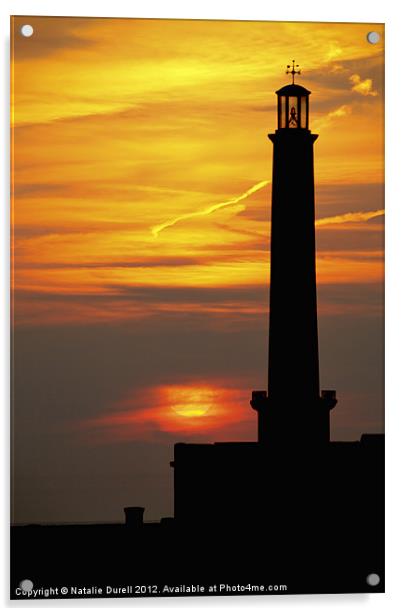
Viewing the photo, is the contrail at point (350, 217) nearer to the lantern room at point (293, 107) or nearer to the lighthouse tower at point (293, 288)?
the lighthouse tower at point (293, 288)

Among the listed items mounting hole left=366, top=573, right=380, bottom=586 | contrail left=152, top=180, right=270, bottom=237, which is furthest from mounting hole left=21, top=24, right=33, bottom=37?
mounting hole left=366, top=573, right=380, bottom=586

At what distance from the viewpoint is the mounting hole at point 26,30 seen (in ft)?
11.3

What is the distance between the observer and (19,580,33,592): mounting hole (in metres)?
3.39

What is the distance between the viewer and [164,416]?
11.3ft

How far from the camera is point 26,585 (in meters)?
3.39

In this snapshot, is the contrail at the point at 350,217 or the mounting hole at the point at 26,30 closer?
the mounting hole at the point at 26,30

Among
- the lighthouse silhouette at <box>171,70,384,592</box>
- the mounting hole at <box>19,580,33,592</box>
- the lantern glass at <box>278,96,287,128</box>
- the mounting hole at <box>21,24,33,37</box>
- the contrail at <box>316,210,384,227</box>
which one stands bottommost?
the mounting hole at <box>19,580,33,592</box>

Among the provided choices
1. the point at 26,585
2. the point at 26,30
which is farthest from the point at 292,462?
the point at 26,30

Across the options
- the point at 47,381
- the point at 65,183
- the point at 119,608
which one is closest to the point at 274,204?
the point at 65,183

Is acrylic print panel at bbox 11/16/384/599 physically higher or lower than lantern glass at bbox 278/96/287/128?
lower

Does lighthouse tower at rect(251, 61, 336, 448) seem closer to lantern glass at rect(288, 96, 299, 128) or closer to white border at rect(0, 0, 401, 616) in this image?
lantern glass at rect(288, 96, 299, 128)

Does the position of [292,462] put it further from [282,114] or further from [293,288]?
[282,114]

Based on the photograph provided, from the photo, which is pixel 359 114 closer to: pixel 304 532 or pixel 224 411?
pixel 224 411
